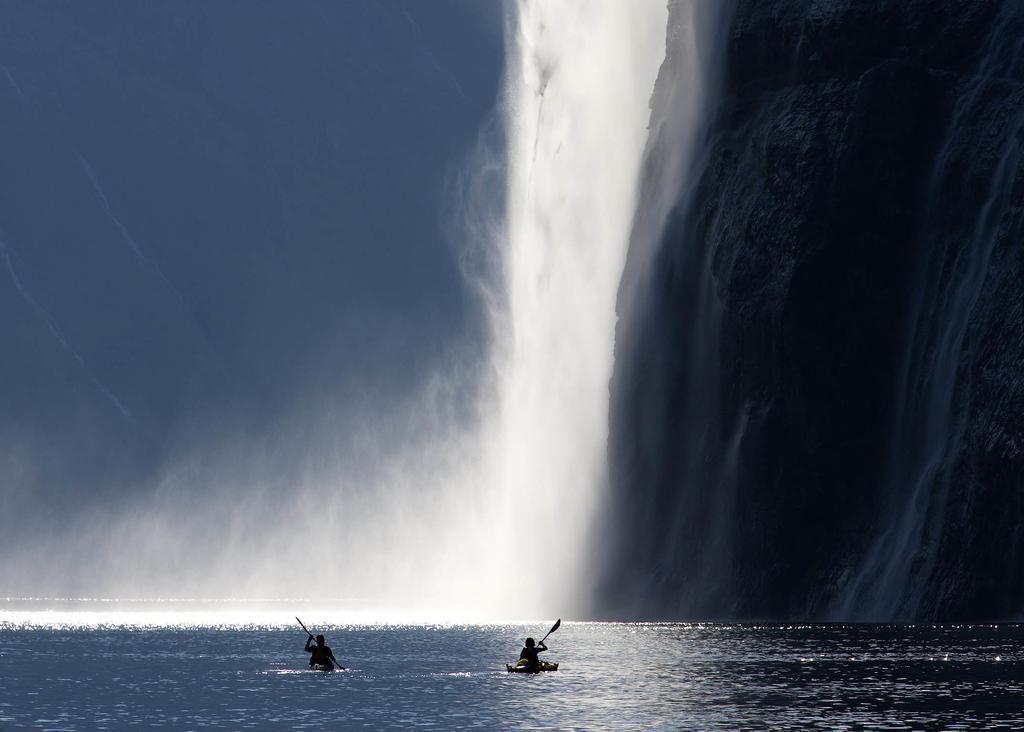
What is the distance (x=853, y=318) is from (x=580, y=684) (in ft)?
130

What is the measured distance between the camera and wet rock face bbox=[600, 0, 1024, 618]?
283 feet

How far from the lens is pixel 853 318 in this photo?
96875mm

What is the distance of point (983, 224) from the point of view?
90.1 meters

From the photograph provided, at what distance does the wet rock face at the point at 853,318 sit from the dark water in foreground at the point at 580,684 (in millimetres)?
4930

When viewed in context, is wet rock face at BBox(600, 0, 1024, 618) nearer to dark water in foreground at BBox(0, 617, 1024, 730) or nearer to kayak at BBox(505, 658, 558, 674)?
dark water in foreground at BBox(0, 617, 1024, 730)

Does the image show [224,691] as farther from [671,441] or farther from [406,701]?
[671,441]

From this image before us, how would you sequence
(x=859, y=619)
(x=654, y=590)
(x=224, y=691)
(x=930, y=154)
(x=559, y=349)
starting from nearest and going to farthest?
(x=224, y=691), (x=859, y=619), (x=930, y=154), (x=654, y=590), (x=559, y=349)

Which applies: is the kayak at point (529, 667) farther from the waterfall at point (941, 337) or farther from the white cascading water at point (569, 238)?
the white cascading water at point (569, 238)

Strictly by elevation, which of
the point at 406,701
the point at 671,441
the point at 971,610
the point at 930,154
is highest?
the point at 930,154

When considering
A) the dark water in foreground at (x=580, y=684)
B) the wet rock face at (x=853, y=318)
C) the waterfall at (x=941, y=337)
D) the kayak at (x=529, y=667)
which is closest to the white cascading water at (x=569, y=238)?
the wet rock face at (x=853, y=318)

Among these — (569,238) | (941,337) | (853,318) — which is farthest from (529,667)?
(569,238)

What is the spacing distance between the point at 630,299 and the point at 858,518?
29021 millimetres

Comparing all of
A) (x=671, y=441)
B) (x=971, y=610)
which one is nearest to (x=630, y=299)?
(x=671, y=441)

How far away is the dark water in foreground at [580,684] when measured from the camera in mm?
50250
